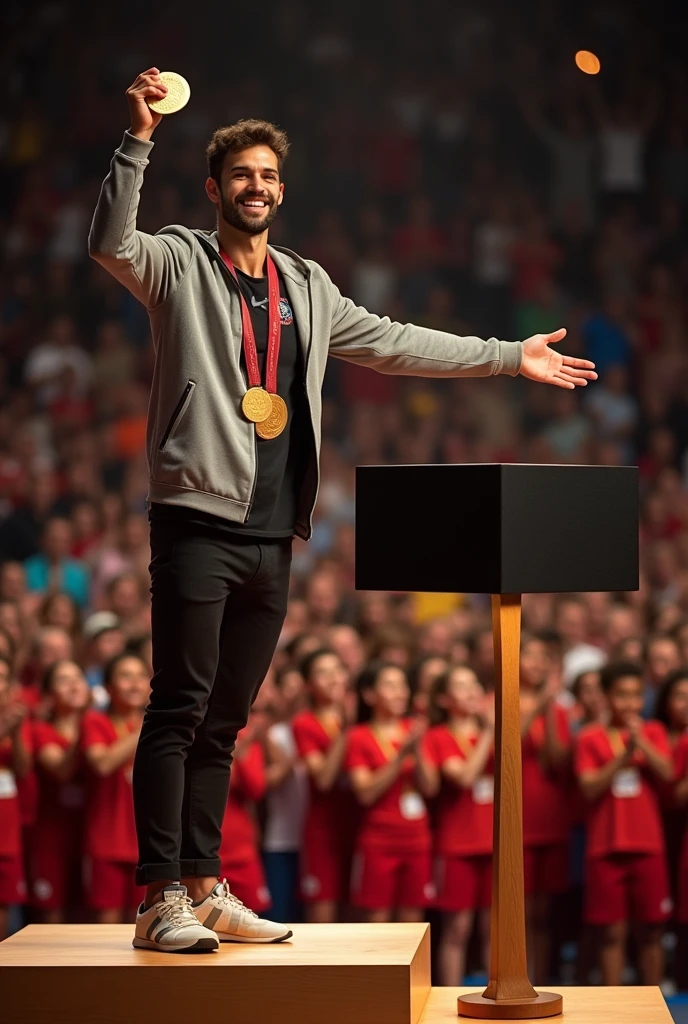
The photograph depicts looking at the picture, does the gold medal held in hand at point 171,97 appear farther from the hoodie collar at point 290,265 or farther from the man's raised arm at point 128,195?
the hoodie collar at point 290,265

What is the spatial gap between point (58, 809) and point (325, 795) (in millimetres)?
894

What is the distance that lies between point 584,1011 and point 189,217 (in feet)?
26.6

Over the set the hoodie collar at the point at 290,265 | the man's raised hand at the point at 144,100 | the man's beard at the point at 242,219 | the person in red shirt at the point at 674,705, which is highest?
the man's raised hand at the point at 144,100

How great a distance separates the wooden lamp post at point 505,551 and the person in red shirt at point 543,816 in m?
2.27

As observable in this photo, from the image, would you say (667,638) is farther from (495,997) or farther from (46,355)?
(46,355)

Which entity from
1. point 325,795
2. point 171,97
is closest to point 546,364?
point 171,97

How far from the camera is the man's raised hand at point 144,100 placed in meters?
2.68

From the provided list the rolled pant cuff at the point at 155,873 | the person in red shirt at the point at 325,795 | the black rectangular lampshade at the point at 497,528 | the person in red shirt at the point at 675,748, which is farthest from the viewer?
the person in red shirt at the point at 675,748

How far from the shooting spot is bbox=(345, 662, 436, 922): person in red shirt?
5000 millimetres

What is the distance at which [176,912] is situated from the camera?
9.51ft

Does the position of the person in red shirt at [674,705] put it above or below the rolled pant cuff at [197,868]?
above

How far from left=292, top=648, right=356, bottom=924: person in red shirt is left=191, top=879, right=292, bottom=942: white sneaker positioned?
6.66 feet

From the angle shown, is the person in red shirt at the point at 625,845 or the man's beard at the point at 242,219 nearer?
the man's beard at the point at 242,219

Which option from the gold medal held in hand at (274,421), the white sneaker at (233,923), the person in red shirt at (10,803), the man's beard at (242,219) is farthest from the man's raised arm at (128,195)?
the person in red shirt at (10,803)
